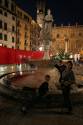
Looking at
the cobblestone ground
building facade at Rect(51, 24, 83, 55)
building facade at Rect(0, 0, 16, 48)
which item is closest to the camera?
the cobblestone ground

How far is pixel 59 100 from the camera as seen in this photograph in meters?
11.1

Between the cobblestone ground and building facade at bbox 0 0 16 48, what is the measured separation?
1737 inches

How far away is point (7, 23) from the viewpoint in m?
57.0

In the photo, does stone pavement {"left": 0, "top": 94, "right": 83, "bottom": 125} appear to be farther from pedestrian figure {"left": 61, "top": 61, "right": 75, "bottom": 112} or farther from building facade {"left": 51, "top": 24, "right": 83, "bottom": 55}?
building facade {"left": 51, "top": 24, "right": 83, "bottom": 55}

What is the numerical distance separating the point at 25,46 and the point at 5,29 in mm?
16555

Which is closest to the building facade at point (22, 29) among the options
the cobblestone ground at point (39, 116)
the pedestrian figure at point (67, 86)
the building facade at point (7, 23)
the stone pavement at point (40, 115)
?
the building facade at point (7, 23)

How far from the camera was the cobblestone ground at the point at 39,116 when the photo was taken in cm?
834

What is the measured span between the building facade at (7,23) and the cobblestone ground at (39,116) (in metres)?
44.1

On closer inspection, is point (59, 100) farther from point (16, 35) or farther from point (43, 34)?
point (16, 35)

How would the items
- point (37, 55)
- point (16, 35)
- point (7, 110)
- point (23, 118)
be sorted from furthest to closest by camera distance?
point (16, 35) < point (37, 55) < point (7, 110) < point (23, 118)

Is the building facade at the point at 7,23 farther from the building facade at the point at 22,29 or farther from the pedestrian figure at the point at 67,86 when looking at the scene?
the pedestrian figure at the point at 67,86

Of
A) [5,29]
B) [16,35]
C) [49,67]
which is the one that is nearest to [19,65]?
[49,67]

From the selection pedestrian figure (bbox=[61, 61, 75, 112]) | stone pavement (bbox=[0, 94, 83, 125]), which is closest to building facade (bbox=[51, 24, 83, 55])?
stone pavement (bbox=[0, 94, 83, 125])

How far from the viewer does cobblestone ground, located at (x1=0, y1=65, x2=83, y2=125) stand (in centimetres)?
834
